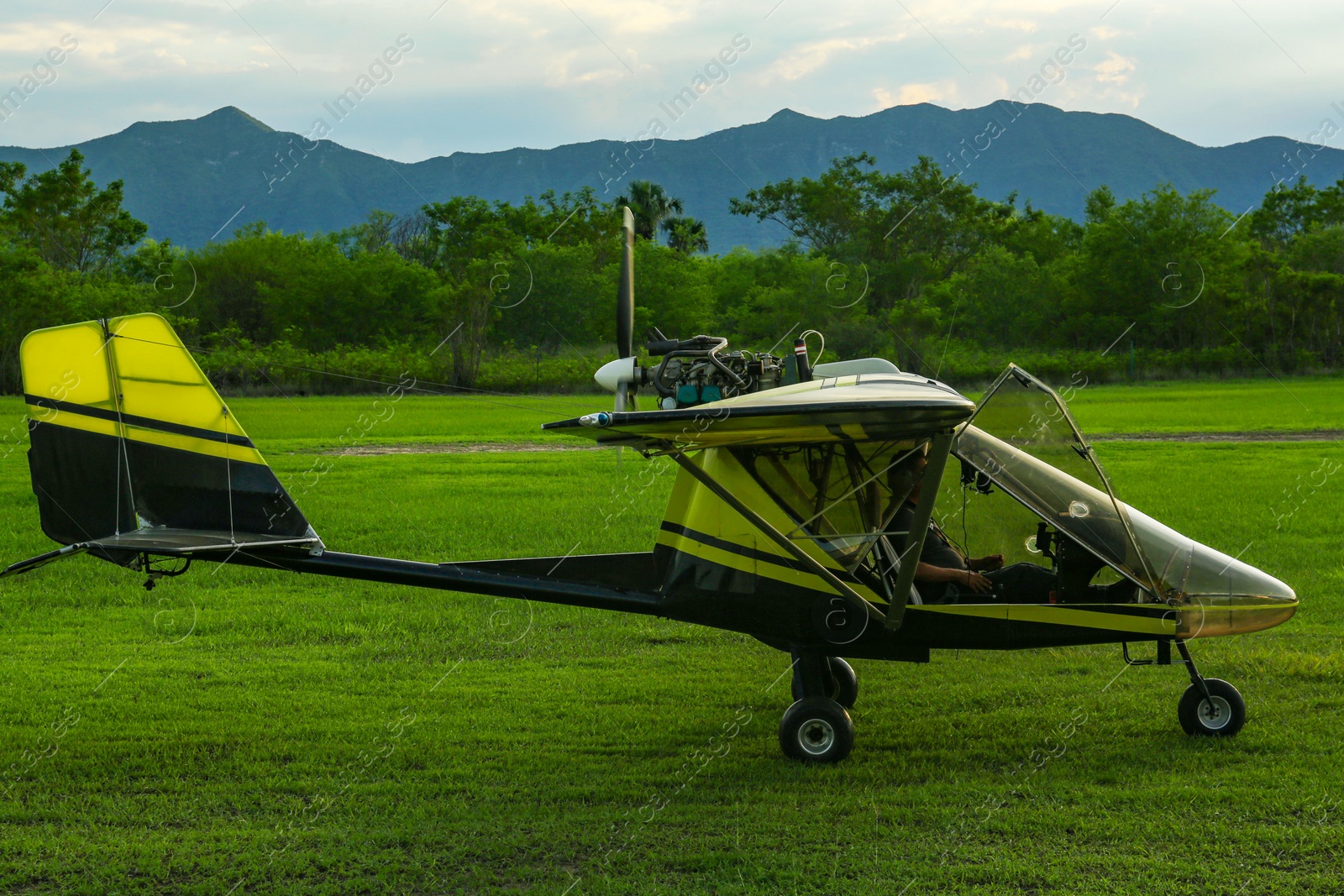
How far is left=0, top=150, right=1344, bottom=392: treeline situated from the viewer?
47.5 meters

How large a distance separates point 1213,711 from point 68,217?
222 feet

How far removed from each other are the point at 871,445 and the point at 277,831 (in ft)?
13.4

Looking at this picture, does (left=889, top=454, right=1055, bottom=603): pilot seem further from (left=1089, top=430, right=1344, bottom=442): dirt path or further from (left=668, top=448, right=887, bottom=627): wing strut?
(left=1089, top=430, right=1344, bottom=442): dirt path

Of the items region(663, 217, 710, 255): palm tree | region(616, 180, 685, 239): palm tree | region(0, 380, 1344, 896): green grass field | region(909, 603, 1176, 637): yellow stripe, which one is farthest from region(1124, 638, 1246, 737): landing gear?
region(616, 180, 685, 239): palm tree

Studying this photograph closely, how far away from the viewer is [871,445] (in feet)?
22.6

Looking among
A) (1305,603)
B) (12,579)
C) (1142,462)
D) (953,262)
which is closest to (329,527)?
(12,579)

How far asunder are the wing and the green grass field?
2.03m

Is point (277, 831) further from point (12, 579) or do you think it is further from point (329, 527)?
point (329, 527)

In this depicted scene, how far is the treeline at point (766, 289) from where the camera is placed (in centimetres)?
4747

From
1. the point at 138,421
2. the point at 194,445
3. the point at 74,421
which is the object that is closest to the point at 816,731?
the point at 194,445

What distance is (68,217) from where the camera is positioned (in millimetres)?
61344

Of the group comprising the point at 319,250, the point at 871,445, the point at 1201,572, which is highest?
the point at 319,250

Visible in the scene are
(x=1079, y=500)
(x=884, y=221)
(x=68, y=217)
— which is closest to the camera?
(x=1079, y=500)

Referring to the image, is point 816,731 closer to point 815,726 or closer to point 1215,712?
point 815,726
